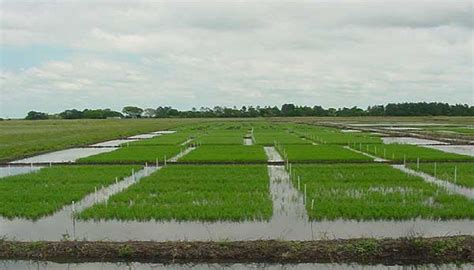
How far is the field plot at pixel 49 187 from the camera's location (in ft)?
30.7

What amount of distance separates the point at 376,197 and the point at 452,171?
5445 millimetres

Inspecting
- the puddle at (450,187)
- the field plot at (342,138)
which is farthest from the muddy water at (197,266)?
the field plot at (342,138)

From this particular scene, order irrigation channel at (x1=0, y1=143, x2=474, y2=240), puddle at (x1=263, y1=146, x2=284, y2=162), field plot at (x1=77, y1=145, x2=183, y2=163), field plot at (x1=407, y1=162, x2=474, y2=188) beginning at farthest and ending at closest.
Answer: field plot at (x1=77, y1=145, x2=183, y2=163) < puddle at (x1=263, y1=146, x2=284, y2=162) < field plot at (x1=407, y1=162, x2=474, y2=188) < irrigation channel at (x1=0, y1=143, x2=474, y2=240)

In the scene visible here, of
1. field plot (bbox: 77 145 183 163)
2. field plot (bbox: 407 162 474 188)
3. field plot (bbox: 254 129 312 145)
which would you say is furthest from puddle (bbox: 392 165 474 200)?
field plot (bbox: 254 129 312 145)

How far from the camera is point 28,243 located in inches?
271

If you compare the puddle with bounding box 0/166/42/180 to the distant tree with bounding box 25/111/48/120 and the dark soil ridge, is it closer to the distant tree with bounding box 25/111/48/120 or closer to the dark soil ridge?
the dark soil ridge

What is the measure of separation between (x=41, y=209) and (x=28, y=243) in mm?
2521

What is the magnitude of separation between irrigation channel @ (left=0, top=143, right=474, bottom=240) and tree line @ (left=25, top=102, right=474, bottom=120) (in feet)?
310

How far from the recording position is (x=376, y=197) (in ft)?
33.0

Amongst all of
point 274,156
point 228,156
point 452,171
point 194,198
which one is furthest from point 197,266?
point 274,156

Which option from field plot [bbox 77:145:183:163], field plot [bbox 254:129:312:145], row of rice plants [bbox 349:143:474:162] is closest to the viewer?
row of rice plants [bbox 349:143:474:162]

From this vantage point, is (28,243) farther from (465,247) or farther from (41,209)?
(465,247)

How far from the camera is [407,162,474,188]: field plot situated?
12366mm

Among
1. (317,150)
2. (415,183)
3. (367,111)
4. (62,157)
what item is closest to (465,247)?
(415,183)
